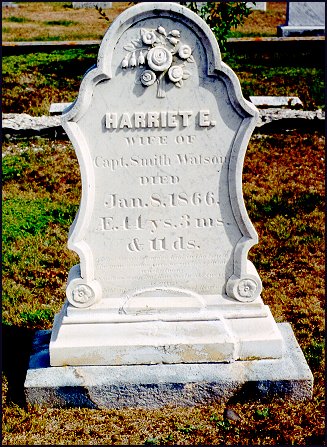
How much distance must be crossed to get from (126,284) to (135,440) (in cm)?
100

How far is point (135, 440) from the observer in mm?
3953

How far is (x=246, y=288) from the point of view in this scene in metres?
4.34

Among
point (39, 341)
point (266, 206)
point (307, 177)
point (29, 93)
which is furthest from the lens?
point (29, 93)

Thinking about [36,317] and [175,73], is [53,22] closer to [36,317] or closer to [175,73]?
[36,317]

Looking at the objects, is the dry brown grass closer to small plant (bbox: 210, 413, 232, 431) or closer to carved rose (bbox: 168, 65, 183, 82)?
carved rose (bbox: 168, 65, 183, 82)

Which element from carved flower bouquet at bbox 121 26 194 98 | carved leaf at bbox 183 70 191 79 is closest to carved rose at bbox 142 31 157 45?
carved flower bouquet at bbox 121 26 194 98

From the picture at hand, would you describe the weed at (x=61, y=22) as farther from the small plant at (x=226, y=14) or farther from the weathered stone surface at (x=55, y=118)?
the small plant at (x=226, y=14)

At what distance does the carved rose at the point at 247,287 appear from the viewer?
4.34 metres

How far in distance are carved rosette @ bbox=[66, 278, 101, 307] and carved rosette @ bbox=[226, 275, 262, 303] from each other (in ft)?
2.99

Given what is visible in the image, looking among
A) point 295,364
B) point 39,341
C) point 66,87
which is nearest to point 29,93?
point 66,87

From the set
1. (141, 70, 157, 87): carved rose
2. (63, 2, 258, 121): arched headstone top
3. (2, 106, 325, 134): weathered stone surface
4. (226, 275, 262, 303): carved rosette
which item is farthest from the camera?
(2, 106, 325, 134): weathered stone surface

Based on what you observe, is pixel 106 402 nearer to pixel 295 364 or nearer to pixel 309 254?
pixel 295 364

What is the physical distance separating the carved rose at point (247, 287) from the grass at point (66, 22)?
41.6ft

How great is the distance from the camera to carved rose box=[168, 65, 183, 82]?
3951 millimetres
